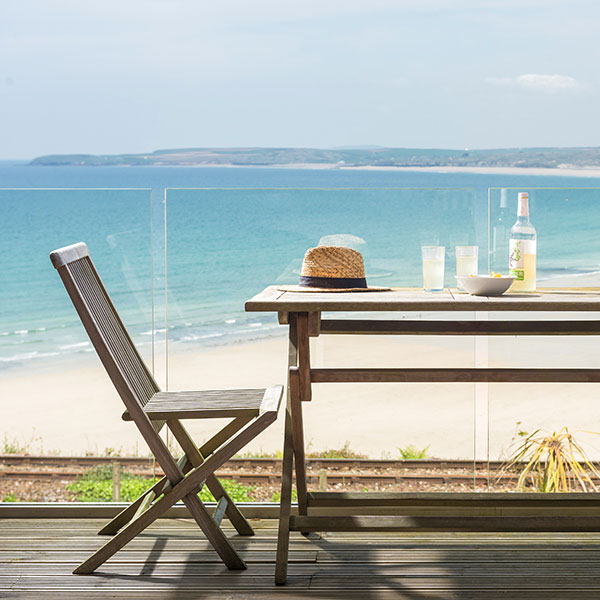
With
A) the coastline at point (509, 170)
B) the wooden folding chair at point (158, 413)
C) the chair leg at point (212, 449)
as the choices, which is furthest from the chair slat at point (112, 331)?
the coastline at point (509, 170)

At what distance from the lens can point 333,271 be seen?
9.81ft

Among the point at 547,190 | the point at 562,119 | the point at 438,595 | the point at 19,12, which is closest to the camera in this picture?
the point at 438,595

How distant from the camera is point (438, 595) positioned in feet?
8.78

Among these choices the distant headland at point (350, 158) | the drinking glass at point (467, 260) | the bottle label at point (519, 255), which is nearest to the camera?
the bottle label at point (519, 255)

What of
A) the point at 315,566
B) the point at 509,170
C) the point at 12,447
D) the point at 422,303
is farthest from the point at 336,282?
the point at 509,170

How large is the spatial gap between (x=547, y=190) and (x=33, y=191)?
209cm

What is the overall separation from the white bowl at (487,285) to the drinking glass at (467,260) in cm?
18

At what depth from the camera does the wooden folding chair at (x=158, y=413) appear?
2.70 m

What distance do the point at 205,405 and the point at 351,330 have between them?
24.9 inches

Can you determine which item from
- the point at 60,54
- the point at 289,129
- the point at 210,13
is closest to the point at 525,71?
the point at 289,129

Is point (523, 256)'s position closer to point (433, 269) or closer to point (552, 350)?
point (433, 269)

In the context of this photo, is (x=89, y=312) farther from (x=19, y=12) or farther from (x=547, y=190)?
(x=19, y=12)

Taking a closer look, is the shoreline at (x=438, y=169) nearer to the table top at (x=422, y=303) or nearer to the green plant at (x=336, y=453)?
the green plant at (x=336, y=453)

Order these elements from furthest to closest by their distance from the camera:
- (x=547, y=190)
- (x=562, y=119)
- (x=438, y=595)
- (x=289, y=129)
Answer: (x=289, y=129)
(x=562, y=119)
(x=547, y=190)
(x=438, y=595)
